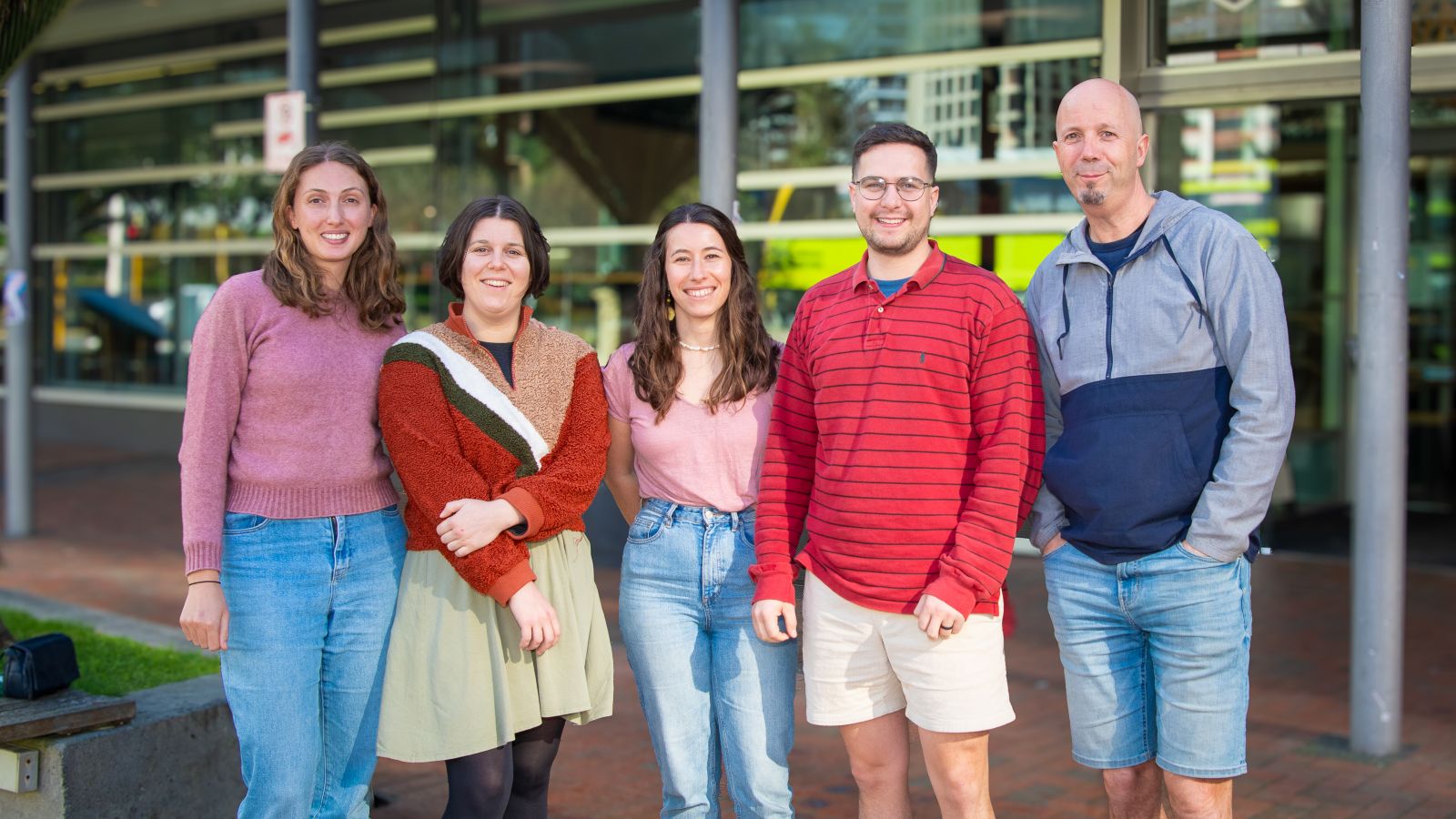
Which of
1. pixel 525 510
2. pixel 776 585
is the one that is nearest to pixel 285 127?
pixel 525 510

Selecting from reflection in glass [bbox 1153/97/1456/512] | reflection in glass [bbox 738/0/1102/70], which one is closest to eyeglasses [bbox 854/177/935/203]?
reflection in glass [bbox 738/0/1102/70]

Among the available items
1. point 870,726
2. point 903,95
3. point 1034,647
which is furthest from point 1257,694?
point 903,95

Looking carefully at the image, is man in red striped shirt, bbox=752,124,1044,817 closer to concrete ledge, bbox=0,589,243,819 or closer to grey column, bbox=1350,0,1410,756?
concrete ledge, bbox=0,589,243,819

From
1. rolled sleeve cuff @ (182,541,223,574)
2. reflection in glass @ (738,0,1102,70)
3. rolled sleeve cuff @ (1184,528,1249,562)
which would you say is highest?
reflection in glass @ (738,0,1102,70)

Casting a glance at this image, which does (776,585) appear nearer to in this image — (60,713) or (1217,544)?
(1217,544)

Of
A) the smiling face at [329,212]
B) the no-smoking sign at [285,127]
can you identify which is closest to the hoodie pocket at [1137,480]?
the smiling face at [329,212]

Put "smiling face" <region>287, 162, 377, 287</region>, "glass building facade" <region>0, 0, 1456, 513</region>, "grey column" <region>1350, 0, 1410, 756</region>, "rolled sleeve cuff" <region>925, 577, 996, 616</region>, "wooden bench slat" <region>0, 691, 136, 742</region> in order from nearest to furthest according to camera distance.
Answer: "rolled sleeve cuff" <region>925, 577, 996, 616</region>
"smiling face" <region>287, 162, 377, 287</region>
"wooden bench slat" <region>0, 691, 136, 742</region>
"grey column" <region>1350, 0, 1410, 756</region>
"glass building facade" <region>0, 0, 1456, 513</region>

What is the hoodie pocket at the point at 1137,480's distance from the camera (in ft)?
9.91

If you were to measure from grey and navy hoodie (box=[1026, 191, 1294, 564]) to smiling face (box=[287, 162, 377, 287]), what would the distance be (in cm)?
173

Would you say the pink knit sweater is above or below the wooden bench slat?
above

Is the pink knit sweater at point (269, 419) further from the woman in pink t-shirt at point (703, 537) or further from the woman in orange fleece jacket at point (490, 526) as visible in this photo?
the woman in pink t-shirt at point (703, 537)

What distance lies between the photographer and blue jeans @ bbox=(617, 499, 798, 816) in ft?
10.6

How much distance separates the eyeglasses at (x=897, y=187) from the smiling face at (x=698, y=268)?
1.35 feet

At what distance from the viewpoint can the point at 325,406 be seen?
3.28 meters
